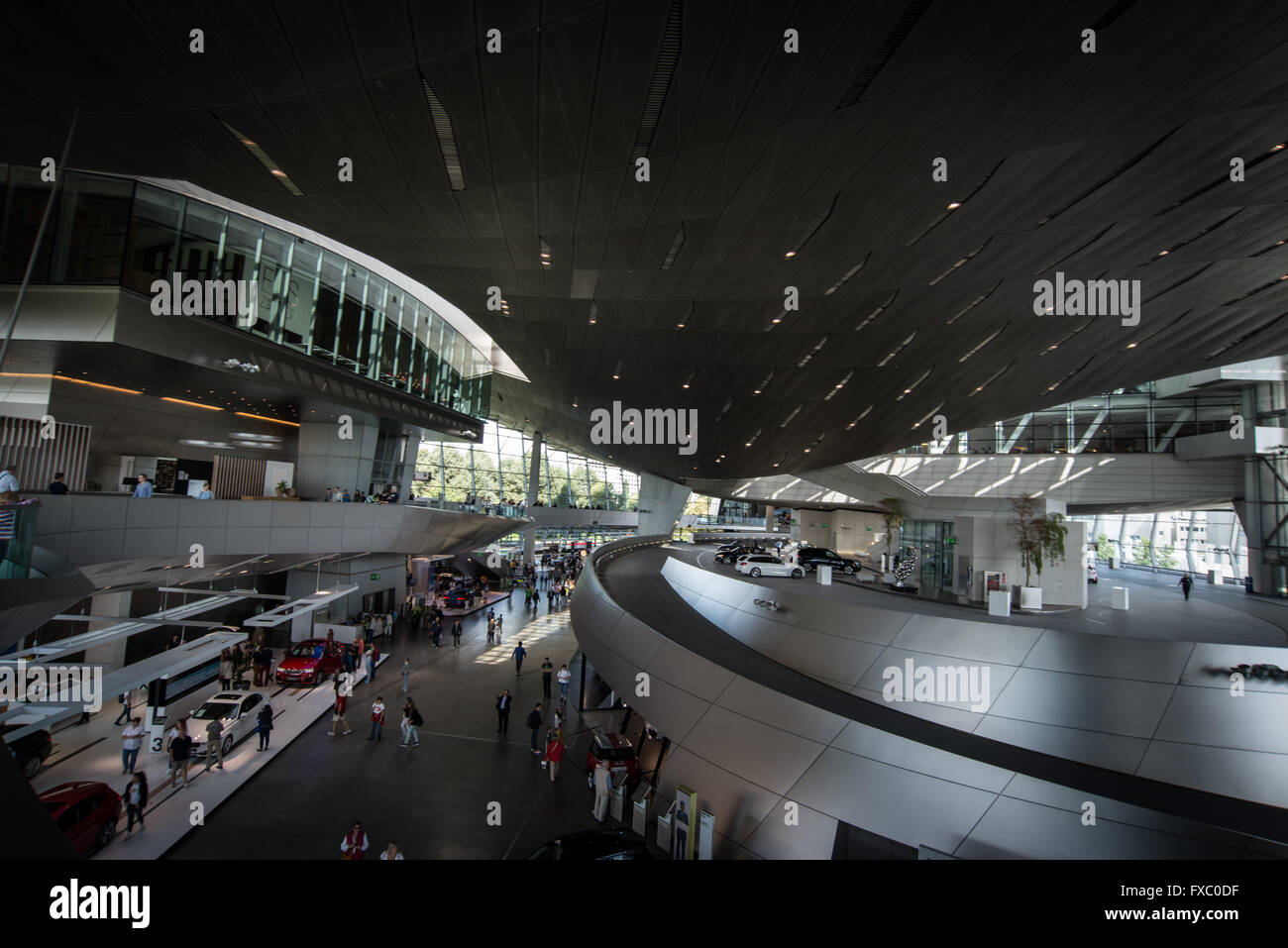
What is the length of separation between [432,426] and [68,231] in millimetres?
17237

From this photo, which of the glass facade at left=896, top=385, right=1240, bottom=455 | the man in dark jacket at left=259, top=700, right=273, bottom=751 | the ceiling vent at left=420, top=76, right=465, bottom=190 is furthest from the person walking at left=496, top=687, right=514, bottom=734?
the glass facade at left=896, top=385, right=1240, bottom=455

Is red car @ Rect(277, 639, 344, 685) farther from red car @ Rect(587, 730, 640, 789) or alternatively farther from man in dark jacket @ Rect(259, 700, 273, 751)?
red car @ Rect(587, 730, 640, 789)

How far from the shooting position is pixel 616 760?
1284 cm

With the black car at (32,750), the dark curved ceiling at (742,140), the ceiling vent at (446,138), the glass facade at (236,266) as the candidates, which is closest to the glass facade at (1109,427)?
the dark curved ceiling at (742,140)

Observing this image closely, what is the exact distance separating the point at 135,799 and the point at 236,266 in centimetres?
1668

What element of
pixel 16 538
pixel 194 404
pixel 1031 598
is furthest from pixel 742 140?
pixel 194 404

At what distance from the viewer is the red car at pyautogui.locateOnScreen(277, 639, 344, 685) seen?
65.6 feet

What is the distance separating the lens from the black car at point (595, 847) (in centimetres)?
920

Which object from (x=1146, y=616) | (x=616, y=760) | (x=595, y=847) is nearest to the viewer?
(x=595, y=847)

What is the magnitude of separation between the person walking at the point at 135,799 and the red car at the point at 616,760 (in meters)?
8.50

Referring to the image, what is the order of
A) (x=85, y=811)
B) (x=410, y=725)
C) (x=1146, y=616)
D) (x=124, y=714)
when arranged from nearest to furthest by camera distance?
(x=85, y=811) < (x=1146, y=616) < (x=410, y=725) < (x=124, y=714)

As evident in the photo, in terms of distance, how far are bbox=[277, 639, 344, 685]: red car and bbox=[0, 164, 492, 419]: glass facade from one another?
11.2 meters

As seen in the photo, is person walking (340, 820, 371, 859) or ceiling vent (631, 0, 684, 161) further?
person walking (340, 820, 371, 859)

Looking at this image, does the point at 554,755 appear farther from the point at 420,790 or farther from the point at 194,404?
the point at 194,404
